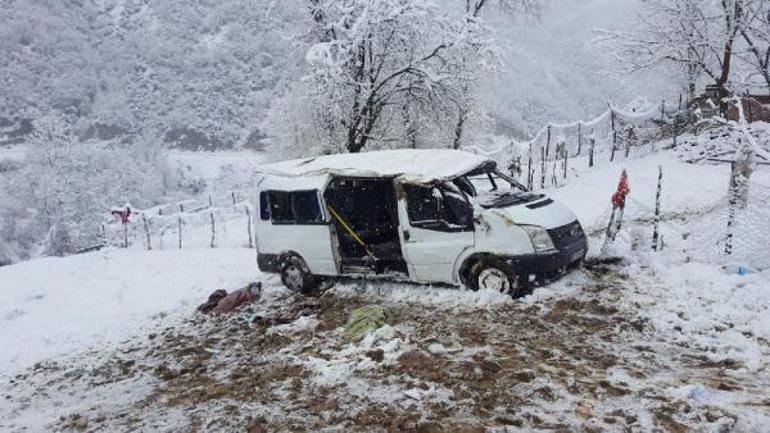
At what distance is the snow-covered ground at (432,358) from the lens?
507cm

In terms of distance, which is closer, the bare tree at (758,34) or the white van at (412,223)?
the white van at (412,223)

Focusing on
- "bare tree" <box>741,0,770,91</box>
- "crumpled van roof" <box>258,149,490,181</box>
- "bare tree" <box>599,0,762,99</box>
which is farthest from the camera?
"bare tree" <box>599,0,762,99</box>

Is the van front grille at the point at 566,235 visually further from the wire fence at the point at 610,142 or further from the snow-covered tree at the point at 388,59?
the snow-covered tree at the point at 388,59

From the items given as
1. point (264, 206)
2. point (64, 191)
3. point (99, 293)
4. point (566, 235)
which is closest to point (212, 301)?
point (264, 206)

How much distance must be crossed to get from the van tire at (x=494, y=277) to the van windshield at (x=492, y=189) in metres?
0.86

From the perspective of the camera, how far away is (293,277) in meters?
10.0

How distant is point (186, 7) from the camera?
292 feet

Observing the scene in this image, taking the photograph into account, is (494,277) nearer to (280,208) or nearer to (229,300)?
(280,208)

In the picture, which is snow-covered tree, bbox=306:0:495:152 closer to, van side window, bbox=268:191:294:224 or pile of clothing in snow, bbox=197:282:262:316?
van side window, bbox=268:191:294:224

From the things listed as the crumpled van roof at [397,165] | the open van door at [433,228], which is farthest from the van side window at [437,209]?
the crumpled van roof at [397,165]

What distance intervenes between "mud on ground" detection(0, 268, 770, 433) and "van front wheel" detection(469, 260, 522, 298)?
288 mm

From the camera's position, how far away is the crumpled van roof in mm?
8508

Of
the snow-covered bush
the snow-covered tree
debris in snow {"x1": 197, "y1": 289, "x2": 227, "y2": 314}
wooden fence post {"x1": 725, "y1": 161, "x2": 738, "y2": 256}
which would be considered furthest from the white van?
the snow-covered bush

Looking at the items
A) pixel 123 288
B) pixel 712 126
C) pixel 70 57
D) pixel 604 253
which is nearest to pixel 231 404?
pixel 604 253
